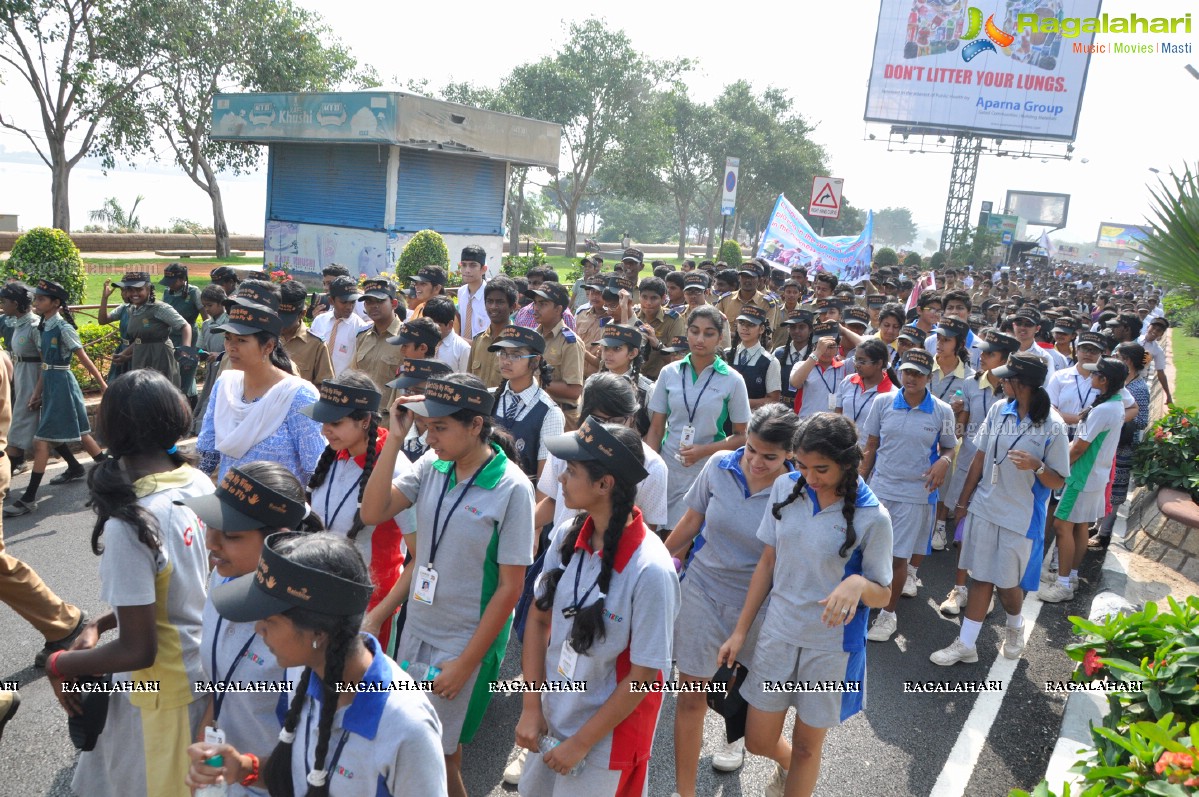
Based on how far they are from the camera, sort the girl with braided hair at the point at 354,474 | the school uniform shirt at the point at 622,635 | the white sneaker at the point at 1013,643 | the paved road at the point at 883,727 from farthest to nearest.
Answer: the white sneaker at the point at 1013,643, the paved road at the point at 883,727, the girl with braided hair at the point at 354,474, the school uniform shirt at the point at 622,635

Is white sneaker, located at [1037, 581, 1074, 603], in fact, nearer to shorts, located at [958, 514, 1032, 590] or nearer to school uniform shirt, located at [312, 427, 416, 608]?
shorts, located at [958, 514, 1032, 590]

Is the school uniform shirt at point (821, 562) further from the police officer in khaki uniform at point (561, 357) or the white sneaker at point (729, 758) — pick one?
the police officer in khaki uniform at point (561, 357)

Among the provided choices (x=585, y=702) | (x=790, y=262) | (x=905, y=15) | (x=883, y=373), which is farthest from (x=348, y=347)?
(x=905, y=15)

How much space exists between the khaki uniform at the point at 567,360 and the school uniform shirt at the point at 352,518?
2.65 metres

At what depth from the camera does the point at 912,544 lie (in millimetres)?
5676

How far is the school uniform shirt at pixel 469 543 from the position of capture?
10.3 ft

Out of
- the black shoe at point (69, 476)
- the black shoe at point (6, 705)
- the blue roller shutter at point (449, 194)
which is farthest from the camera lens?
the blue roller shutter at point (449, 194)

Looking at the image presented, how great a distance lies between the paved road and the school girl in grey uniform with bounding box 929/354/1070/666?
14.3 inches

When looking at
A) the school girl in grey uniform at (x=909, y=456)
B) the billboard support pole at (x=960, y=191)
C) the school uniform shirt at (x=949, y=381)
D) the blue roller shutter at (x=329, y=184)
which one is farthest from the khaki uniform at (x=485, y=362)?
the billboard support pole at (x=960, y=191)

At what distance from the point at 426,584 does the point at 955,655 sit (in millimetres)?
3652

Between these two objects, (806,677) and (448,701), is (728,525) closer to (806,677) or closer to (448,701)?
(806,677)

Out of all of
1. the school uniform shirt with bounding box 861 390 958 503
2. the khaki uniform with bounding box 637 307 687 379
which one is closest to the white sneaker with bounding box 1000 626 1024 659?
the school uniform shirt with bounding box 861 390 958 503

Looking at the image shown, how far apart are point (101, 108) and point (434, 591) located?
88.9 ft

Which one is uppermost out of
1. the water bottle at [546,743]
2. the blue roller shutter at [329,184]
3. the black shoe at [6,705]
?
the blue roller shutter at [329,184]
